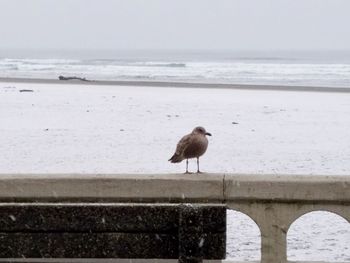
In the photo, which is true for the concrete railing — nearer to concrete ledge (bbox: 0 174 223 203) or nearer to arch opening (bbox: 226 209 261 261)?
concrete ledge (bbox: 0 174 223 203)

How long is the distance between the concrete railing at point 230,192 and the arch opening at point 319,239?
2.56 m

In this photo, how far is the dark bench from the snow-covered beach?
12.6 ft

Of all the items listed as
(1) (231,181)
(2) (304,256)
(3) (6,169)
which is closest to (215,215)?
(1) (231,181)

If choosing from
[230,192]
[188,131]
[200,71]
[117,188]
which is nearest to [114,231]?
[117,188]

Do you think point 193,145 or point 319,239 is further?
point 319,239

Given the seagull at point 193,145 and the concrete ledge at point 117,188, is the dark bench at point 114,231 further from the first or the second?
the seagull at point 193,145

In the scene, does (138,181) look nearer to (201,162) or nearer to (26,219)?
(26,219)

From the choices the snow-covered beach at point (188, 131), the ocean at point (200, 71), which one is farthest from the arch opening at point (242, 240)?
the ocean at point (200, 71)

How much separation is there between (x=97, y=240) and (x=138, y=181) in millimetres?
1247

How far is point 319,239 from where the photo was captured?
789 cm

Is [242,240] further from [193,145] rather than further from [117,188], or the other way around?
[117,188]

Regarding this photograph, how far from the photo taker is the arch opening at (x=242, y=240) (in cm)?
730

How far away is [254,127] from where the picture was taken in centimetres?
2102

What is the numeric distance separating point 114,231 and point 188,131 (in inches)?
641
